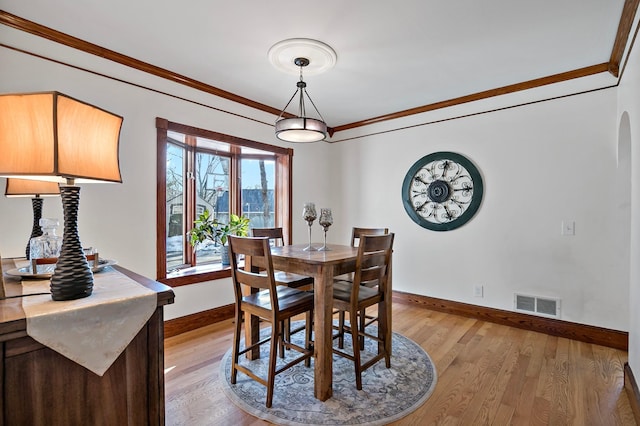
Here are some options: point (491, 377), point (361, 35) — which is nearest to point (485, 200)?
point (491, 377)

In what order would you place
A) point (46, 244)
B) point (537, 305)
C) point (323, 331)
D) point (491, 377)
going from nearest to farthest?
point (46, 244)
point (323, 331)
point (491, 377)
point (537, 305)

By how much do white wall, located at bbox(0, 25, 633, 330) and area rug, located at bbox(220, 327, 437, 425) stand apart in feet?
4.31

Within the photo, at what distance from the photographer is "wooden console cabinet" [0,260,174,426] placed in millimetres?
801

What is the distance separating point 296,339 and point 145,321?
2030 mm

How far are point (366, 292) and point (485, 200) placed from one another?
6.31 ft

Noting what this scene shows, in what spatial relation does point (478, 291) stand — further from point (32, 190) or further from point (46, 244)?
point (32, 190)

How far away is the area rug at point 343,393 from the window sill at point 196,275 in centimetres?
93

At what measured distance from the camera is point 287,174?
409 centimetres

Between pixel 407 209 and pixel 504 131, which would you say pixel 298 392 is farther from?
pixel 504 131

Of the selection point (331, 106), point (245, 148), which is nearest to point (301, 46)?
point (331, 106)

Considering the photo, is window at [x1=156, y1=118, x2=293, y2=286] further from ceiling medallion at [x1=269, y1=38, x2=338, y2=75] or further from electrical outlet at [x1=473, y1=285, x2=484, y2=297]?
electrical outlet at [x1=473, y1=285, x2=484, y2=297]

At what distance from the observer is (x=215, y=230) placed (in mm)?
3418

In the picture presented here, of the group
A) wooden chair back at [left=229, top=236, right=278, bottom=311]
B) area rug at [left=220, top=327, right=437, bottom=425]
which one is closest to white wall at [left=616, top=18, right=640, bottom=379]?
area rug at [left=220, top=327, right=437, bottom=425]

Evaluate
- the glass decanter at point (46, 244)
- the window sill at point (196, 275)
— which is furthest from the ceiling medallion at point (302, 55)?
the window sill at point (196, 275)
